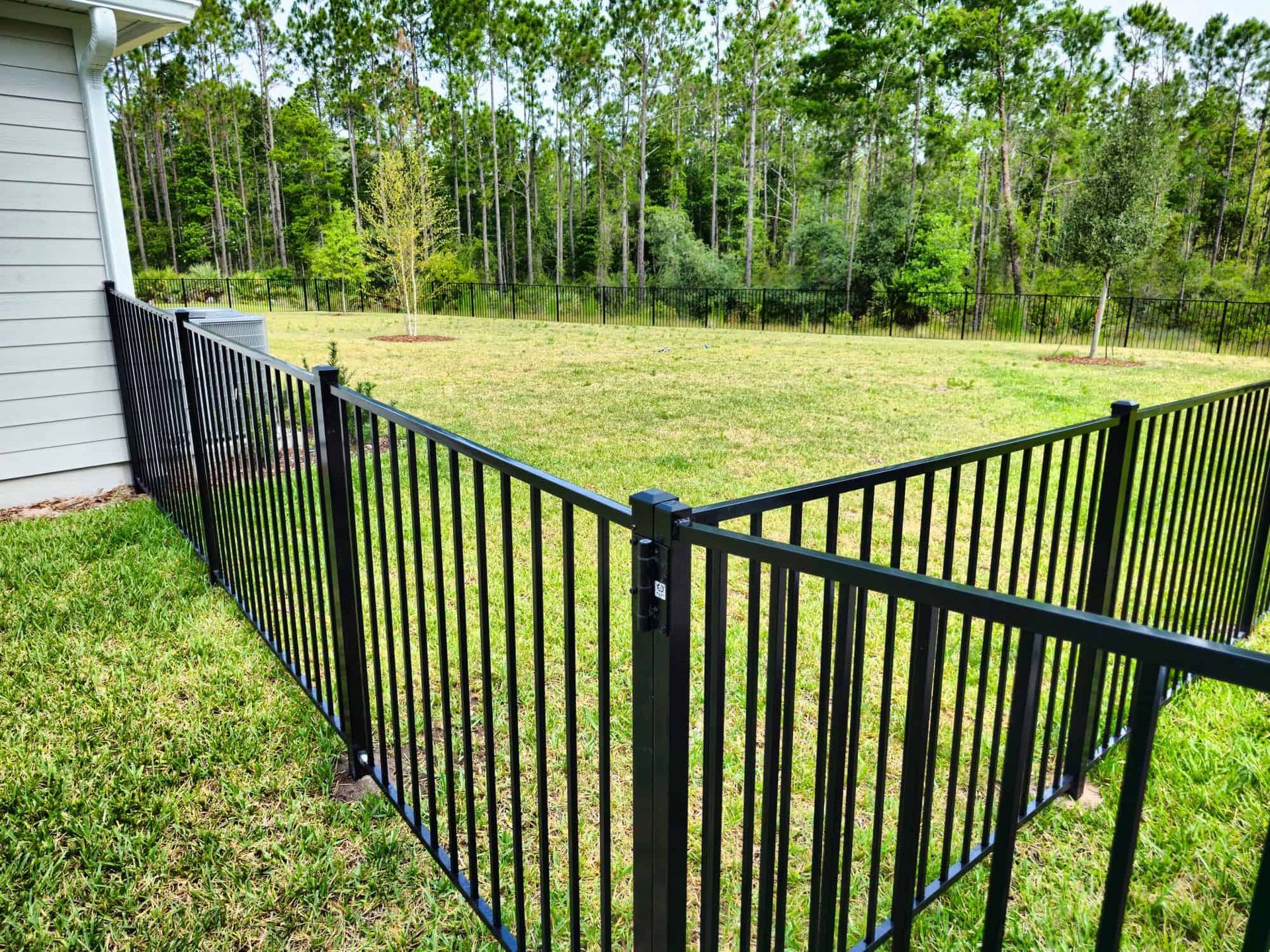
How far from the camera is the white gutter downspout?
475 centimetres

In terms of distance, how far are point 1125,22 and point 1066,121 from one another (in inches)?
434

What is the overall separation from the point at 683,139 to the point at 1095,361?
104 ft

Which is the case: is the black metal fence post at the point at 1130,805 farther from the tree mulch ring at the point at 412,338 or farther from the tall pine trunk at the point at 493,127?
the tall pine trunk at the point at 493,127

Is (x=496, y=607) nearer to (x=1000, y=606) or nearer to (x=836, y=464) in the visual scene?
(x=1000, y=606)

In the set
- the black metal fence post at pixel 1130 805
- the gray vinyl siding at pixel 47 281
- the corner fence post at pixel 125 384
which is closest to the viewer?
the black metal fence post at pixel 1130 805

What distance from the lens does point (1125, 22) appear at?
113ft

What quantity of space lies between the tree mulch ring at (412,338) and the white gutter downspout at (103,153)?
446 inches

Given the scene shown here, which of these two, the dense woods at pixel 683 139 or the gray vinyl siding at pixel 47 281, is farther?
the dense woods at pixel 683 139

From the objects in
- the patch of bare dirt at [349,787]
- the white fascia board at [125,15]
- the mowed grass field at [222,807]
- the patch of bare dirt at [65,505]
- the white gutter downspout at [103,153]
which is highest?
the white fascia board at [125,15]

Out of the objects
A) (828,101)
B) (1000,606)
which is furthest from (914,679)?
(828,101)

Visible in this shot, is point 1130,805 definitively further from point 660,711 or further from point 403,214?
point 403,214

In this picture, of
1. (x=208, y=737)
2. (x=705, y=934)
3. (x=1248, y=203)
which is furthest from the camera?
(x=1248, y=203)

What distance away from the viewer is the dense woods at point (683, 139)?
2722 cm

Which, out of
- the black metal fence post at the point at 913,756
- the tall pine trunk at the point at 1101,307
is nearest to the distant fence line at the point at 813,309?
the tall pine trunk at the point at 1101,307
